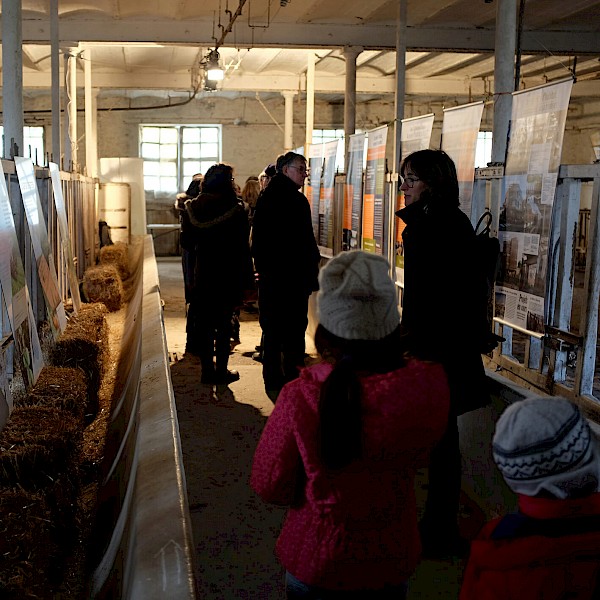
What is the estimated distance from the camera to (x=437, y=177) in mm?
3652

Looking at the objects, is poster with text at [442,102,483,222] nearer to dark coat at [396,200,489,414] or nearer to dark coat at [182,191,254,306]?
dark coat at [396,200,489,414]

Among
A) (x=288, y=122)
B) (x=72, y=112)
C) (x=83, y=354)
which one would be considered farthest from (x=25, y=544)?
(x=288, y=122)

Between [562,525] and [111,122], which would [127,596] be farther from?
[111,122]

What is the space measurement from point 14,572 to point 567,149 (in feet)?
68.4

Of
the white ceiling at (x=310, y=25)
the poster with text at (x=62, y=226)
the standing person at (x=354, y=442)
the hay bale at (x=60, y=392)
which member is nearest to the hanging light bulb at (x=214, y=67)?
the white ceiling at (x=310, y=25)

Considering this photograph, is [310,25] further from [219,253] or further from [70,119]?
[219,253]

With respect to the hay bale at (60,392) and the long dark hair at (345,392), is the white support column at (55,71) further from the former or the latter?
the long dark hair at (345,392)

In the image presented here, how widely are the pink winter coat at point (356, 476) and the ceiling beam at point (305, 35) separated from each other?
9853 millimetres

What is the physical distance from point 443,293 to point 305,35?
880 cm

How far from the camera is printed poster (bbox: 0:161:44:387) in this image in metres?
4.52

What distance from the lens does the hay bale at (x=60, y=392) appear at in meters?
4.83

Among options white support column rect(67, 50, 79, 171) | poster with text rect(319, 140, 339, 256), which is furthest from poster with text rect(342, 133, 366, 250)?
white support column rect(67, 50, 79, 171)

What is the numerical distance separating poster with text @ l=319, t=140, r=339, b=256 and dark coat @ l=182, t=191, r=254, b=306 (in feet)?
10.2

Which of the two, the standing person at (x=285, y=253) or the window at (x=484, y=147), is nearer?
the standing person at (x=285, y=253)
